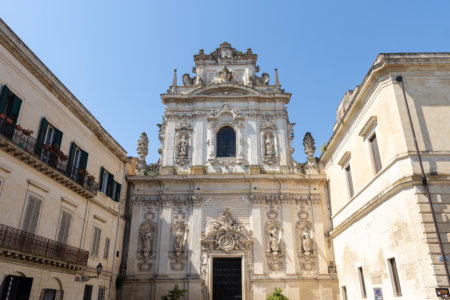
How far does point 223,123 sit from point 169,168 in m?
4.24

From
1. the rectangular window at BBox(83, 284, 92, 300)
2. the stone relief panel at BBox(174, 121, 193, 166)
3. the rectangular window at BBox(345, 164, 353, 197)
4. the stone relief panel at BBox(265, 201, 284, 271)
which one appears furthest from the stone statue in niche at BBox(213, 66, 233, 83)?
the rectangular window at BBox(83, 284, 92, 300)

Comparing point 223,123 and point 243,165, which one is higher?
point 223,123

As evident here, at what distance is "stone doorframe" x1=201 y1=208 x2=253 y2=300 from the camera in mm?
17312

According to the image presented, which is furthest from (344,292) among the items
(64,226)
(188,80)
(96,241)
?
(188,80)

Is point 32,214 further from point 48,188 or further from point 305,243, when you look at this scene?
point 305,243

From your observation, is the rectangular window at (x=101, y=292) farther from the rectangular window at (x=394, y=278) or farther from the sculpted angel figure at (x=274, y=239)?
the rectangular window at (x=394, y=278)

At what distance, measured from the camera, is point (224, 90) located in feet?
70.0

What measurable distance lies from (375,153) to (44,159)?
12.0 m

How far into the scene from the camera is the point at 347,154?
1514 centimetres

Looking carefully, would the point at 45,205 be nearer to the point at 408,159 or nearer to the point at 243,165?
the point at 243,165

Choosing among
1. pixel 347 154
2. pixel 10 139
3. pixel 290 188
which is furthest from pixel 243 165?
pixel 10 139

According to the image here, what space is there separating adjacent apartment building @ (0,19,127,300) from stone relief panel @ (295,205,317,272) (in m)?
9.63

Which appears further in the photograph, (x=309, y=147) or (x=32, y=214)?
(x=309, y=147)

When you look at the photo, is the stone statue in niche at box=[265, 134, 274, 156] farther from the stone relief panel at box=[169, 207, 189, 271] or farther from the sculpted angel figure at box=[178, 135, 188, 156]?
the stone relief panel at box=[169, 207, 189, 271]
